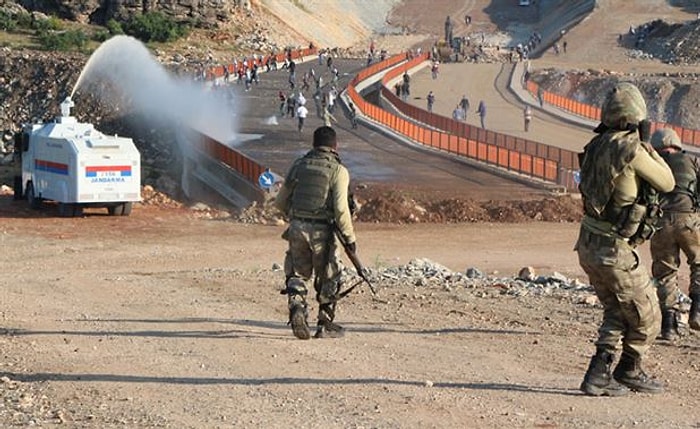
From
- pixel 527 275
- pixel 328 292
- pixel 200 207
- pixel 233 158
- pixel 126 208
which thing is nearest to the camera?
pixel 328 292

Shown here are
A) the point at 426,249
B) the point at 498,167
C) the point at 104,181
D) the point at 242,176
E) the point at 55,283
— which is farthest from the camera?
the point at 498,167

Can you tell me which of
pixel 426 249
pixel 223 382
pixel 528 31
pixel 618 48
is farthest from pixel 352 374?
pixel 528 31

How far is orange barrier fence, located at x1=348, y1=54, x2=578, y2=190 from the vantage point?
3938 cm

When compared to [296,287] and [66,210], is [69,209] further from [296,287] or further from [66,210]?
[296,287]

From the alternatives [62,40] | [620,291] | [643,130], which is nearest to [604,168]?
[643,130]

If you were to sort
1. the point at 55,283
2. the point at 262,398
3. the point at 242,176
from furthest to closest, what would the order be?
the point at 242,176
the point at 55,283
the point at 262,398

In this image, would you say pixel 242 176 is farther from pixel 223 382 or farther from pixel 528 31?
pixel 528 31

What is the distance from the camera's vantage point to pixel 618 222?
9.19m

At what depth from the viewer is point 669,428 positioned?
8.65 meters

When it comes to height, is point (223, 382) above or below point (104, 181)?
above

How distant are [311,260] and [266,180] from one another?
77.7 feet

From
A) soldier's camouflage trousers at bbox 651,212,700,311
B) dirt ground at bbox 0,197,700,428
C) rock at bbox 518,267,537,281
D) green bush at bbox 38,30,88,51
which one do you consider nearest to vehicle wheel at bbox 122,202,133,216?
dirt ground at bbox 0,197,700,428

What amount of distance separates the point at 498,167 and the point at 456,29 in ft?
313

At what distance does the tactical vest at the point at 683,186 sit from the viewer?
40.7 ft
